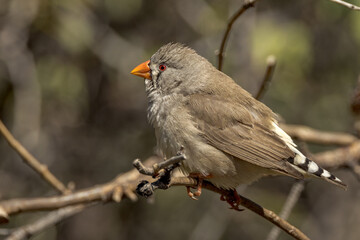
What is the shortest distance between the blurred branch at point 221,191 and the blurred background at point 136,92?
7.99ft

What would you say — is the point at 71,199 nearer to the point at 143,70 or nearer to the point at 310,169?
the point at 143,70

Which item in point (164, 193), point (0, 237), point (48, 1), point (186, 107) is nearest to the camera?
point (186, 107)

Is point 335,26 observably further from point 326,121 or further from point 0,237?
point 0,237

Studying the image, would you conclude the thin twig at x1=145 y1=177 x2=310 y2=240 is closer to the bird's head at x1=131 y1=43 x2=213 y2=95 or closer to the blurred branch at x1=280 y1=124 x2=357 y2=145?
the bird's head at x1=131 y1=43 x2=213 y2=95

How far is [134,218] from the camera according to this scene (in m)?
6.83

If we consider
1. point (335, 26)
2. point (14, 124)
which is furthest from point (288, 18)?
point (14, 124)

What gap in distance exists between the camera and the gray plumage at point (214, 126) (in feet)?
12.3

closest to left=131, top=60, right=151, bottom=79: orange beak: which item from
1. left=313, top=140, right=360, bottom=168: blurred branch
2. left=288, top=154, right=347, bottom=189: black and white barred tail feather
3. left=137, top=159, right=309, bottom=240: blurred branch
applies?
left=137, top=159, right=309, bottom=240: blurred branch

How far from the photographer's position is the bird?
375cm

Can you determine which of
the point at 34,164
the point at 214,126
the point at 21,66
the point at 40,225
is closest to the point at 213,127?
the point at 214,126

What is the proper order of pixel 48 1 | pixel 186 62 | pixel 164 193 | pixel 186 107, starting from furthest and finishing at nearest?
pixel 164 193
pixel 48 1
pixel 186 62
pixel 186 107

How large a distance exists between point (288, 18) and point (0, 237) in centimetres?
434

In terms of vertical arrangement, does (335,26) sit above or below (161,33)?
above

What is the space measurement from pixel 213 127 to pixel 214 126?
0.01 metres
